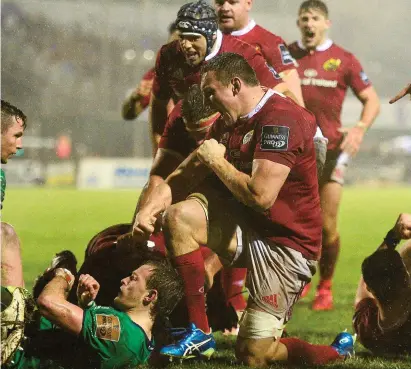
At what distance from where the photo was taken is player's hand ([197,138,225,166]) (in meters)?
4.57

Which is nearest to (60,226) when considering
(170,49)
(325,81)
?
(325,81)

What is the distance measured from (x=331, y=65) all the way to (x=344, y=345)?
364cm

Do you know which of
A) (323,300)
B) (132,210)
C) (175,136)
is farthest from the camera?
(132,210)

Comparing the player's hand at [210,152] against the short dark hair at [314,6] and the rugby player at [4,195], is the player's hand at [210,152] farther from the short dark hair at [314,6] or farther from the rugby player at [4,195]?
the short dark hair at [314,6]

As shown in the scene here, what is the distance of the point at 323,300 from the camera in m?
7.27

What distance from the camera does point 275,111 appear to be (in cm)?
459

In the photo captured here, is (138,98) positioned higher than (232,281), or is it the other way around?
(138,98)

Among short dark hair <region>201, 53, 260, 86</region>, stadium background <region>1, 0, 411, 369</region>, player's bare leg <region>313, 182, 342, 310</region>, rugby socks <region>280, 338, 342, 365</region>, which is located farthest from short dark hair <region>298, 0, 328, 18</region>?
rugby socks <region>280, 338, 342, 365</region>

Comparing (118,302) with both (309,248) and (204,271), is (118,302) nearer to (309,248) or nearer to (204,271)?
(204,271)

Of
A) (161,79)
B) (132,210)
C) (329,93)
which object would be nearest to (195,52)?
(161,79)

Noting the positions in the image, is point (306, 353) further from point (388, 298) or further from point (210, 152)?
point (210, 152)

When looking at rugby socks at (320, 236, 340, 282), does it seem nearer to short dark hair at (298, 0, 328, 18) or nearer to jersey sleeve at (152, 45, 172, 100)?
short dark hair at (298, 0, 328, 18)

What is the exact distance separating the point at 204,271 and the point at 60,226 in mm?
9975

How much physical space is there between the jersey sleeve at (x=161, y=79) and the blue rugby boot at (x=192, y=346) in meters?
2.06
